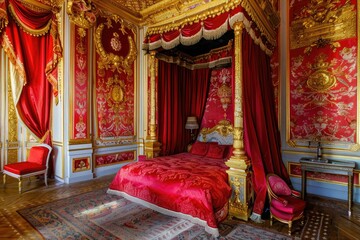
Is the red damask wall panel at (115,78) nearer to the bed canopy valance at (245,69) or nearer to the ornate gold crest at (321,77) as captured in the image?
the bed canopy valance at (245,69)

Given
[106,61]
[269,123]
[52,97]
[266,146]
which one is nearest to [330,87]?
[269,123]

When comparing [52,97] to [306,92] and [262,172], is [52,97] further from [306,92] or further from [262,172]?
[306,92]

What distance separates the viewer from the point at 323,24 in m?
3.87

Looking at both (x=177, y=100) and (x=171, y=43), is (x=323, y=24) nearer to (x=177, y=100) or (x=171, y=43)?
(x=171, y=43)

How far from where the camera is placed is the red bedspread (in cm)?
256

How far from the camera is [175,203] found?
2.80m

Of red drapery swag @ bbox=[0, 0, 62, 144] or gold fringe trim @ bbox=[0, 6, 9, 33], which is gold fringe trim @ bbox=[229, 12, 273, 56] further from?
gold fringe trim @ bbox=[0, 6, 9, 33]

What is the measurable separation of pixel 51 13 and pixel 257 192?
5475mm

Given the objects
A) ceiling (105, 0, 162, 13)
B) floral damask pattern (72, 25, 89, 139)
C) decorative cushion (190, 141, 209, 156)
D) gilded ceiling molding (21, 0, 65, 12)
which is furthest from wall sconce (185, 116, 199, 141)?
gilded ceiling molding (21, 0, 65, 12)

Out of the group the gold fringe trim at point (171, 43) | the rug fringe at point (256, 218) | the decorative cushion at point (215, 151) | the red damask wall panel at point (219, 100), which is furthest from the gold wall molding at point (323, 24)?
the rug fringe at point (256, 218)

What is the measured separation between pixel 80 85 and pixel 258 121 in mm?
3713

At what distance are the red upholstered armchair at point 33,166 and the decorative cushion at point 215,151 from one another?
11.2ft

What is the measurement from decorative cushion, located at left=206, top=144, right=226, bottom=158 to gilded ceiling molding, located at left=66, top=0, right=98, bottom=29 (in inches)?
151

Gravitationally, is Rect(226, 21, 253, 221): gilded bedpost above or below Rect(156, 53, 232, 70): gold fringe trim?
below
